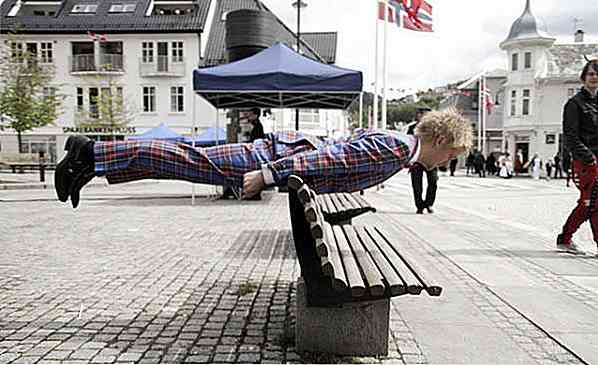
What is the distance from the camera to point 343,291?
2.73 m

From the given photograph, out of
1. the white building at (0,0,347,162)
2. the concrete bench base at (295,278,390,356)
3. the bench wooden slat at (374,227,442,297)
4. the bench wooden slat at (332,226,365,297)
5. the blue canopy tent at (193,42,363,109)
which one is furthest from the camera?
the white building at (0,0,347,162)

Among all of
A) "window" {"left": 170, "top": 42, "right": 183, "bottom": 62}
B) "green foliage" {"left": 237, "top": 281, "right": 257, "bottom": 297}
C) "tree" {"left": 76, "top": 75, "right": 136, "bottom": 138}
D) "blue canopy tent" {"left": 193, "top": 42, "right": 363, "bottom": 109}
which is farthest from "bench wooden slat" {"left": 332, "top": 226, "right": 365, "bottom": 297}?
"window" {"left": 170, "top": 42, "right": 183, "bottom": 62}

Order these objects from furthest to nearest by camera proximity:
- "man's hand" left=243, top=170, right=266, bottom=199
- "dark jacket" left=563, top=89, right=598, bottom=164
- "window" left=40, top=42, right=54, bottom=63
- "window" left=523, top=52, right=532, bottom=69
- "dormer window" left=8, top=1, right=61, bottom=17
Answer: "window" left=523, top=52, right=532, bottom=69, "dormer window" left=8, top=1, right=61, bottom=17, "window" left=40, top=42, right=54, bottom=63, "dark jacket" left=563, top=89, right=598, bottom=164, "man's hand" left=243, top=170, right=266, bottom=199

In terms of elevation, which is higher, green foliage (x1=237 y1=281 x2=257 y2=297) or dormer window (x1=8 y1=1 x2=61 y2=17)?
dormer window (x1=8 y1=1 x2=61 y2=17)

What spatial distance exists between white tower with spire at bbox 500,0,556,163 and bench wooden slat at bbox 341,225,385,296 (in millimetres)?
44880

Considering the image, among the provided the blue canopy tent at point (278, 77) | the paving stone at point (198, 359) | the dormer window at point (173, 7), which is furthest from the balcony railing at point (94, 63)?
the paving stone at point (198, 359)

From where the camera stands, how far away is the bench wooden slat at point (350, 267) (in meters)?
2.58

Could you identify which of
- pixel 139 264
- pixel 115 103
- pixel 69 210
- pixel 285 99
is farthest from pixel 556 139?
pixel 139 264

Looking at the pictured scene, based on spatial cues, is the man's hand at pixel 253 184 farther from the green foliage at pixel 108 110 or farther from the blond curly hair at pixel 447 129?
the green foliage at pixel 108 110

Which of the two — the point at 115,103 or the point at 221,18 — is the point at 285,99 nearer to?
the point at 115,103

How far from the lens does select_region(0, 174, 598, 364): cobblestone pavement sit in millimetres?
3154

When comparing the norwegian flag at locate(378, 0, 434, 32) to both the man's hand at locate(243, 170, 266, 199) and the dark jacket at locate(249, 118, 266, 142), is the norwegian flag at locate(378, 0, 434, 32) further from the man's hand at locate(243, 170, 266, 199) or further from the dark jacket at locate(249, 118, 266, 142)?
the man's hand at locate(243, 170, 266, 199)

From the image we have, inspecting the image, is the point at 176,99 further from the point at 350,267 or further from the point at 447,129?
the point at 350,267

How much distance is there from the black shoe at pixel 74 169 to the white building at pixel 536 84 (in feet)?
148
